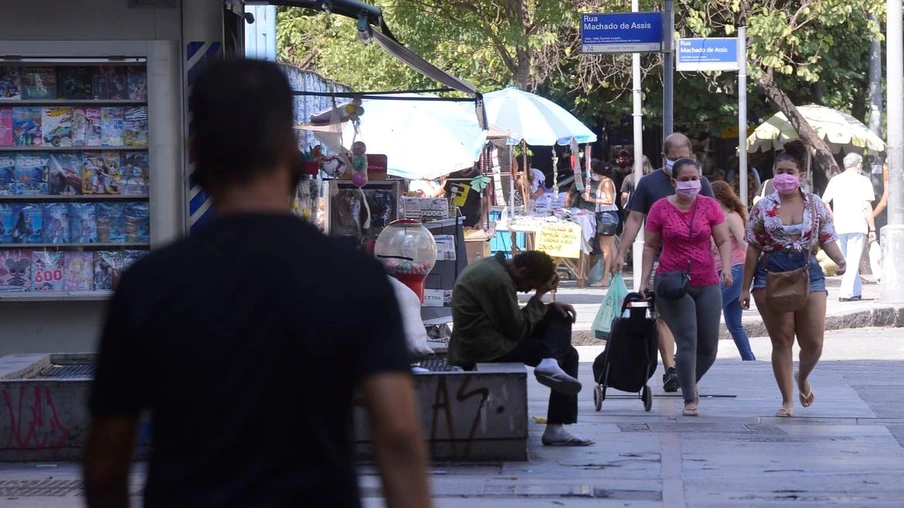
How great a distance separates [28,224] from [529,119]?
1032 centimetres

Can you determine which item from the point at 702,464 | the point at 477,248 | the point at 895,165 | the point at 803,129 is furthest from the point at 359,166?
the point at 803,129

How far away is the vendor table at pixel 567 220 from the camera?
19328mm

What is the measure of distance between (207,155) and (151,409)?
1.48ft

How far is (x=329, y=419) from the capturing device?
2186mm

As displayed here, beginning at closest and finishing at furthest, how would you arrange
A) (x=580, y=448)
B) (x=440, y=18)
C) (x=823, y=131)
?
(x=580, y=448) < (x=440, y=18) < (x=823, y=131)

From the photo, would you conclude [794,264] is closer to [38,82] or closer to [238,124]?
[38,82]

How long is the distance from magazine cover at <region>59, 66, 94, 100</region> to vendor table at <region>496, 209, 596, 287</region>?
10670mm

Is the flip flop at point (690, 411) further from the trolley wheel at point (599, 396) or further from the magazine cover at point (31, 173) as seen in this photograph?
the magazine cover at point (31, 173)

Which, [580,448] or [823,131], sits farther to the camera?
[823,131]

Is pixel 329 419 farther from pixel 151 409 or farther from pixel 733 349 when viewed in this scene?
pixel 733 349

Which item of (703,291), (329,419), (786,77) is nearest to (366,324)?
(329,419)

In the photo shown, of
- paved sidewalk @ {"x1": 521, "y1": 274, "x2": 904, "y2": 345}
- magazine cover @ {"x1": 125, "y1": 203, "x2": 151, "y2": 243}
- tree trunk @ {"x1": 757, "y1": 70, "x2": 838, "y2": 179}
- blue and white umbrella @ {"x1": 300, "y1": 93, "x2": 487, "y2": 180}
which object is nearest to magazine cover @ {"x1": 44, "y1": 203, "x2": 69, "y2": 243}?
magazine cover @ {"x1": 125, "y1": 203, "x2": 151, "y2": 243}

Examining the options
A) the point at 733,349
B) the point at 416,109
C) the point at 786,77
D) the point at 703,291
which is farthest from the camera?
the point at 786,77

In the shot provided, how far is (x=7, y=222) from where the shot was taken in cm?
913
